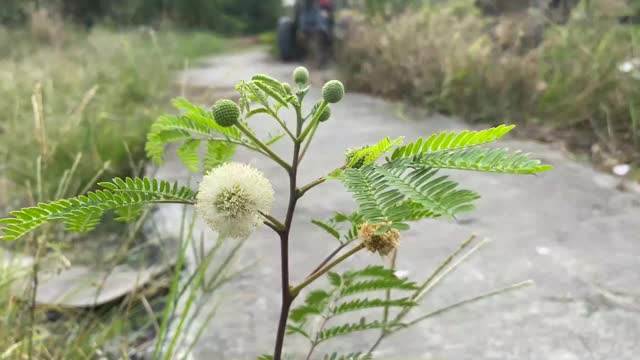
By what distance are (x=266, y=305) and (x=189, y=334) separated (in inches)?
8.5

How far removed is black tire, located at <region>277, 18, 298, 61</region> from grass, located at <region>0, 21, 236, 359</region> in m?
2.67

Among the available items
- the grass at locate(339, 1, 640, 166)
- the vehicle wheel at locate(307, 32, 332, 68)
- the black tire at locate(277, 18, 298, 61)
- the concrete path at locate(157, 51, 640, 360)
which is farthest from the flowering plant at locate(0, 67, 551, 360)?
the black tire at locate(277, 18, 298, 61)

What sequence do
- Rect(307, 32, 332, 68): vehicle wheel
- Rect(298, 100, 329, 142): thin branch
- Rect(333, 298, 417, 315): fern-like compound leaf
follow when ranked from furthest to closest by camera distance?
Rect(307, 32, 332, 68): vehicle wheel
Rect(333, 298, 417, 315): fern-like compound leaf
Rect(298, 100, 329, 142): thin branch

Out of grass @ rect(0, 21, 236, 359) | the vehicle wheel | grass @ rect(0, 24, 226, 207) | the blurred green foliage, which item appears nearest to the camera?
grass @ rect(0, 21, 236, 359)

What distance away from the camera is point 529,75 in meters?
4.12

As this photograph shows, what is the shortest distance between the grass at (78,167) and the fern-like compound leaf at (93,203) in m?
0.47

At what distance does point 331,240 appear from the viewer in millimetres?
2098

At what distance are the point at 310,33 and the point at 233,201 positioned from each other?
767 centimetres

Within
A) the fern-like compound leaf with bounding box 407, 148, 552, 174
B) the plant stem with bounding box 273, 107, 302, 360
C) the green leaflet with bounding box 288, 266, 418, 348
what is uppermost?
the fern-like compound leaf with bounding box 407, 148, 552, 174

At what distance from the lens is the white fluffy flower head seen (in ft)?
2.02

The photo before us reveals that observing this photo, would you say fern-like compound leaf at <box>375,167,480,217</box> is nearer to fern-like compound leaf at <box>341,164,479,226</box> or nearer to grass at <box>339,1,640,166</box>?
fern-like compound leaf at <box>341,164,479,226</box>

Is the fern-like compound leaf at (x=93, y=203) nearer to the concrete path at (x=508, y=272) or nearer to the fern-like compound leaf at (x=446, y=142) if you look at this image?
the fern-like compound leaf at (x=446, y=142)

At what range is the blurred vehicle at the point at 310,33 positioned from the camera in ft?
25.1

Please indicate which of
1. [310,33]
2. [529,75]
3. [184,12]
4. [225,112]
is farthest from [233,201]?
[184,12]
